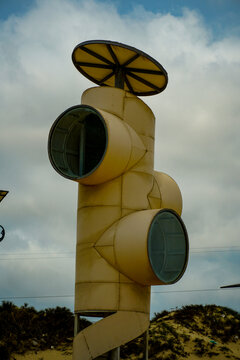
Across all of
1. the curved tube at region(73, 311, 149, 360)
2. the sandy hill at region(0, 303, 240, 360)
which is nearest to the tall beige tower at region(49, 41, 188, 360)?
the curved tube at region(73, 311, 149, 360)

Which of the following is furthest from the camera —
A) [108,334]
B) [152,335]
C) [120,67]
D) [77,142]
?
[152,335]

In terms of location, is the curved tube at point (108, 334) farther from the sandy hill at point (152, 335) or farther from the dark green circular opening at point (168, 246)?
the sandy hill at point (152, 335)

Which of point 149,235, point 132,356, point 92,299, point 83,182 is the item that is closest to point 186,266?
point 149,235

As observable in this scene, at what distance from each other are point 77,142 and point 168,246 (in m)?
5.86

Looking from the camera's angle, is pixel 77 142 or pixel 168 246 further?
pixel 77 142

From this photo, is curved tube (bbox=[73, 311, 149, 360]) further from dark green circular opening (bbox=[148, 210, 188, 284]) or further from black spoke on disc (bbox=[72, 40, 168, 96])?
black spoke on disc (bbox=[72, 40, 168, 96])

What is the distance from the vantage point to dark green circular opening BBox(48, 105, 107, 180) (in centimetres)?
2202

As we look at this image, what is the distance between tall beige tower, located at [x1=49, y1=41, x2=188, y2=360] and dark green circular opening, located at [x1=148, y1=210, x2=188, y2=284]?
38 mm

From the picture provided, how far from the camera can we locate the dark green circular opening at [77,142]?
22.0 m

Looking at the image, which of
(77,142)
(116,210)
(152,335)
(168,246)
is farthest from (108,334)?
(152,335)

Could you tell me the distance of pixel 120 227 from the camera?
2077cm

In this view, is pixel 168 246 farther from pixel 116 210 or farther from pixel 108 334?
pixel 108 334

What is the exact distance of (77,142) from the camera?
22797 millimetres

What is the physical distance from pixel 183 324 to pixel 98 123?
19.6m
